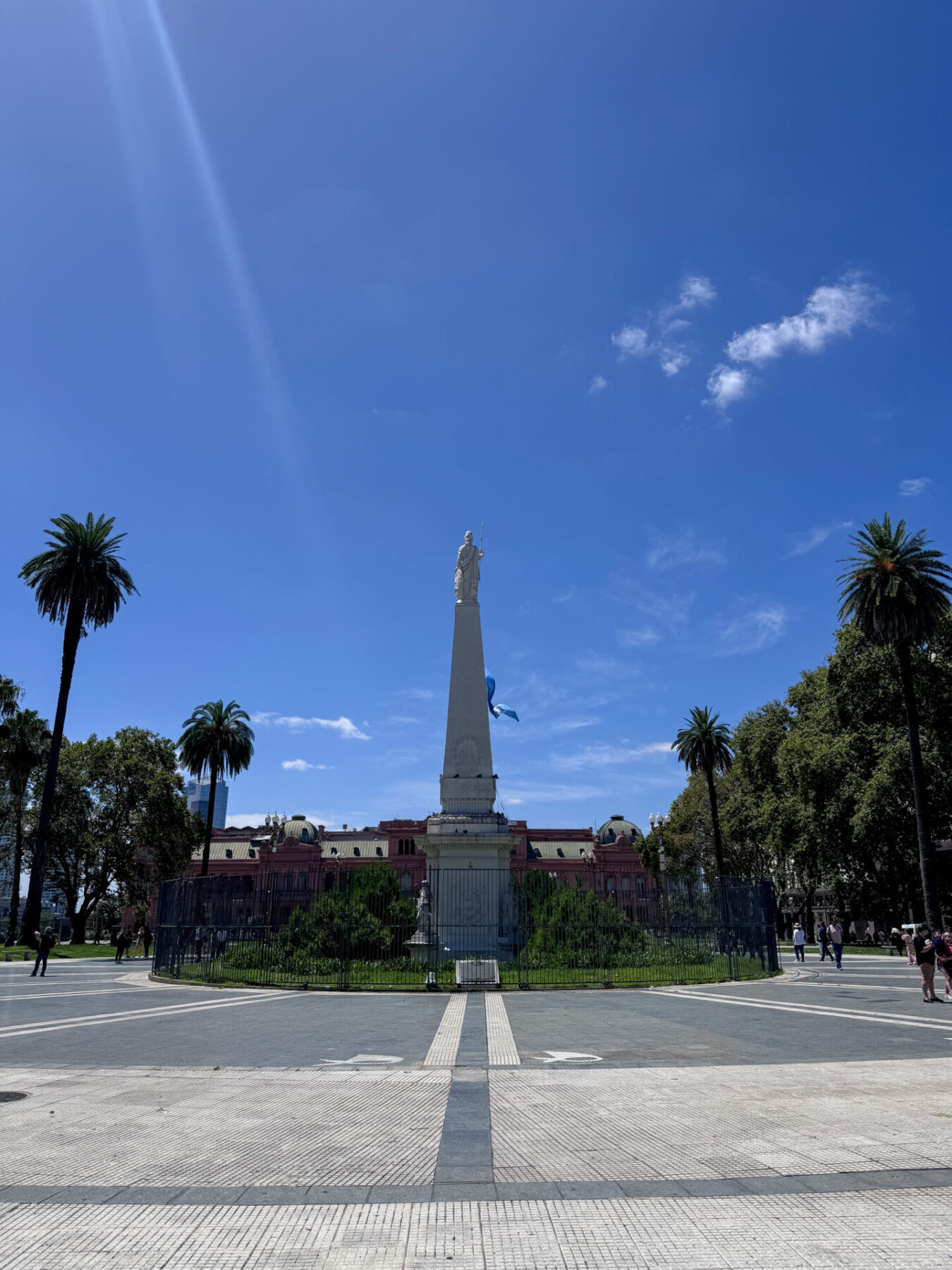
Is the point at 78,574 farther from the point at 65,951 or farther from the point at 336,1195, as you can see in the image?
the point at 336,1195

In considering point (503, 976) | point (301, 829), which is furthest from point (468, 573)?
point (301, 829)

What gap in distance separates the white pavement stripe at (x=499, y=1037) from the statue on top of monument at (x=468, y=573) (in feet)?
55.8

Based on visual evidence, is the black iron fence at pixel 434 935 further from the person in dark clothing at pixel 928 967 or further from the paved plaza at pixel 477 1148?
the paved plaza at pixel 477 1148

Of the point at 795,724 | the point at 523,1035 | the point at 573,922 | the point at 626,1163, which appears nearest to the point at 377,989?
the point at 573,922

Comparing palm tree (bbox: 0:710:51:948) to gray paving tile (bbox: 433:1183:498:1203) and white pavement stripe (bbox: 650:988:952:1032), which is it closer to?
white pavement stripe (bbox: 650:988:952:1032)

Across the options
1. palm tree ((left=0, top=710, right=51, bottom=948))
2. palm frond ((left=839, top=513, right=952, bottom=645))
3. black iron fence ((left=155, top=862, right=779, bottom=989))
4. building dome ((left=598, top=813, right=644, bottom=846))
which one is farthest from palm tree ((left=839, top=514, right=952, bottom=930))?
building dome ((left=598, top=813, right=644, bottom=846))

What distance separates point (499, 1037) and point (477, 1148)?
18.5ft

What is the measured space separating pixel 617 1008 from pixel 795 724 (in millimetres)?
36109

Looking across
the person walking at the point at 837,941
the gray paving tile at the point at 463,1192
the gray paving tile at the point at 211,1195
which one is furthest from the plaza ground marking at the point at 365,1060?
Result: the person walking at the point at 837,941

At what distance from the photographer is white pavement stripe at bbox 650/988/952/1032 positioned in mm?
11648

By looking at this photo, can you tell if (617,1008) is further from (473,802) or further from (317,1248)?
(473,802)

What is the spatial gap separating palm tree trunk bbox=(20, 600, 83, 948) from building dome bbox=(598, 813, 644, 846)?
57.8m

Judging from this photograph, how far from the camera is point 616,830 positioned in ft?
275

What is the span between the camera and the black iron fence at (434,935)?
18.7 metres
